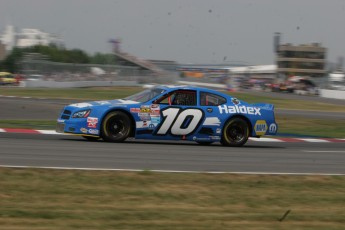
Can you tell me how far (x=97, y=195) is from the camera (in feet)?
23.2

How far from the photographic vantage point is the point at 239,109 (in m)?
14.4

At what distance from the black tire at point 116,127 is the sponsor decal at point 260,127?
3.12m

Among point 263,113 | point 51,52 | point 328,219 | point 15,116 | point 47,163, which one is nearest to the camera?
point 328,219

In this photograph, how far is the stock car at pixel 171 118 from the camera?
13039mm

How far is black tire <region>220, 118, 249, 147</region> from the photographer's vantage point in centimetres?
1431

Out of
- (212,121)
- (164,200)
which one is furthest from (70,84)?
(164,200)

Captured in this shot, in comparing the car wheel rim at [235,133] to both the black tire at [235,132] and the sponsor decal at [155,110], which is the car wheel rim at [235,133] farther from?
the sponsor decal at [155,110]

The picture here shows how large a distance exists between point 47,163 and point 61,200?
9.50 ft

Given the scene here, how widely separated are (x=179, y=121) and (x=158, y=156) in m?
2.49

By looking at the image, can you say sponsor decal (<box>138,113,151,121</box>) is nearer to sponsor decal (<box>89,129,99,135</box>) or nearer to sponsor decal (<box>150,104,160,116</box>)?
sponsor decal (<box>150,104,160,116</box>)

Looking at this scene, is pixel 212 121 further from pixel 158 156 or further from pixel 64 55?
pixel 64 55

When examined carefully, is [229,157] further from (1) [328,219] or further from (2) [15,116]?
(2) [15,116]

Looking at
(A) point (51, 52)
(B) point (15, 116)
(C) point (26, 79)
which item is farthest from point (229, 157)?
(A) point (51, 52)

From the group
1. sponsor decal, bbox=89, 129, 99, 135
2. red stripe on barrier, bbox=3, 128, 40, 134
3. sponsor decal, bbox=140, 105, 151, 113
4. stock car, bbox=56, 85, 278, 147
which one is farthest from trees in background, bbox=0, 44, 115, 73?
sponsor decal, bbox=89, 129, 99, 135
